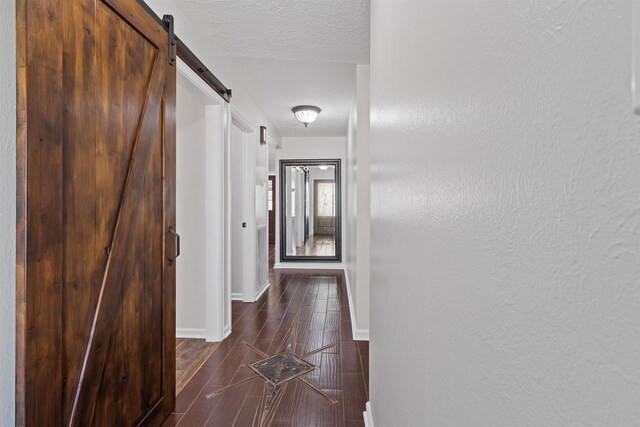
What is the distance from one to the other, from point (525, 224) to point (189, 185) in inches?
119

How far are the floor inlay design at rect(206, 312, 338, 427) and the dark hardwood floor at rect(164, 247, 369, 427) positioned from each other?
3cm

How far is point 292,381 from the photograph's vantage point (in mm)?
2309

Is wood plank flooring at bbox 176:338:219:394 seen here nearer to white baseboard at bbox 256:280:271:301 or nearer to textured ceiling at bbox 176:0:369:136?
white baseboard at bbox 256:280:271:301

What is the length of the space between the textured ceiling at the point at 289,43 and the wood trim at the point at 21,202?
1.34 meters

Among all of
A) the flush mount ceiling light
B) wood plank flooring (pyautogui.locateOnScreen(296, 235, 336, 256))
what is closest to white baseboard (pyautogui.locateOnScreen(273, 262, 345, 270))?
wood plank flooring (pyautogui.locateOnScreen(296, 235, 336, 256))

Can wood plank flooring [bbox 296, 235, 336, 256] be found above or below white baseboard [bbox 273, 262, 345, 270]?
above

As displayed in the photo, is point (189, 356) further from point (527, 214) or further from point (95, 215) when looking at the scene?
point (527, 214)

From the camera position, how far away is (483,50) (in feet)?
1.48

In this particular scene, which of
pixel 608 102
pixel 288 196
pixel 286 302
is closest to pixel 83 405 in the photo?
pixel 608 102

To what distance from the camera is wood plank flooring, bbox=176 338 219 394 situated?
240cm

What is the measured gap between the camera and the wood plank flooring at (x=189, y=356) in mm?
2398
